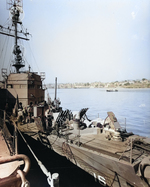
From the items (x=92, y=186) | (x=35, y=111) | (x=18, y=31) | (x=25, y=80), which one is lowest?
(x=92, y=186)

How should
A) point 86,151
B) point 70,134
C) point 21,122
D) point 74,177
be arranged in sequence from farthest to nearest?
point 21,122 → point 70,134 → point 74,177 → point 86,151

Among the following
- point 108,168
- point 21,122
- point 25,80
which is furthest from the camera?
point 25,80

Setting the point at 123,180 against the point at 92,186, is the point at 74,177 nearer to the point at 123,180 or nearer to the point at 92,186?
the point at 92,186

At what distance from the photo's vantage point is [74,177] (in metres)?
5.17

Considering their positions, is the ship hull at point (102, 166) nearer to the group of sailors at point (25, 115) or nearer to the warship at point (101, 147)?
the warship at point (101, 147)

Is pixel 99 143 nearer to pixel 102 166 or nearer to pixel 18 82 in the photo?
pixel 102 166

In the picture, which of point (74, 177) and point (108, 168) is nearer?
point (108, 168)

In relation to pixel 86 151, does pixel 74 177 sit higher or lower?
lower

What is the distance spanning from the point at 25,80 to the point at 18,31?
15.1ft

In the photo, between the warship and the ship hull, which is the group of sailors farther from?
the ship hull

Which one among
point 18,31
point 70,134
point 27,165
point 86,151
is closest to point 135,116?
point 70,134

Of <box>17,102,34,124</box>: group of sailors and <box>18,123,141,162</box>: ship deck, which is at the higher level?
<box>17,102,34,124</box>: group of sailors

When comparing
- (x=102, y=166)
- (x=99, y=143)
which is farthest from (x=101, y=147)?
(x=102, y=166)

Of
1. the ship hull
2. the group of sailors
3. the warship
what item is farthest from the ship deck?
the group of sailors
